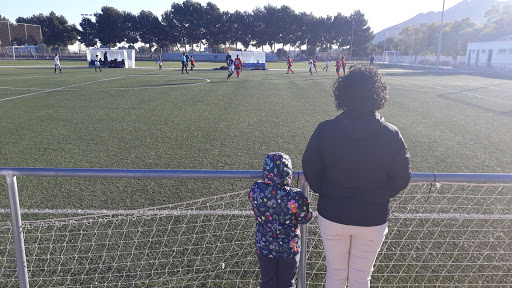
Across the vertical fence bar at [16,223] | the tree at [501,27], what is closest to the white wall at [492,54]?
the tree at [501,27]

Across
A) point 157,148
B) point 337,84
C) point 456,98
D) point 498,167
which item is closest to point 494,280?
point 337,84

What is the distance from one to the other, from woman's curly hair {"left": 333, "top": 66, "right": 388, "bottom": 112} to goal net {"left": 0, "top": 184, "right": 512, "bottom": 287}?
1170 mm

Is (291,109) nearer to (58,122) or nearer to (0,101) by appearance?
(58,122)

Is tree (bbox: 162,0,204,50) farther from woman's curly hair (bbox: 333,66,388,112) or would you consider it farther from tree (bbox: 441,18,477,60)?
woman's curly hair (bbox: 333,66,388,112)

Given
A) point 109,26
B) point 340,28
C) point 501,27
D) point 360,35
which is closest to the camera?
point 501,27

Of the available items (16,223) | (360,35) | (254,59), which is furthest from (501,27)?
(16,223)

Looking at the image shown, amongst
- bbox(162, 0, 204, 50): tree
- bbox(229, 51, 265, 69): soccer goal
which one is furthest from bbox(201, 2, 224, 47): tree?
bbox(229, 51, 265, 69): soccer goal

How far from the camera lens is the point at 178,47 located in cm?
9881

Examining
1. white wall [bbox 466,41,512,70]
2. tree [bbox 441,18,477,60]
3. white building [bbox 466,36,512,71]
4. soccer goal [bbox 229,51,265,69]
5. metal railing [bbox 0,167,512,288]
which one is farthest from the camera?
tree [bbox 441,18,477,60]

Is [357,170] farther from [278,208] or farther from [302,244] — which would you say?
[302,244]

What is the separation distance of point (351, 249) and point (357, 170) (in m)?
0.54

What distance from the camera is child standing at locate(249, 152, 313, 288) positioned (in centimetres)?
230

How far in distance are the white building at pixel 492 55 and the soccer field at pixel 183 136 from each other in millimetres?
39431

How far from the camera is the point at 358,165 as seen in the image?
215cm
